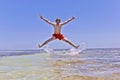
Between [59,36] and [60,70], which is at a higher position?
[59,36]

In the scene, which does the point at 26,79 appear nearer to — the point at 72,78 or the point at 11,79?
the point at 11,79

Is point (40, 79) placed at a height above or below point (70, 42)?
below

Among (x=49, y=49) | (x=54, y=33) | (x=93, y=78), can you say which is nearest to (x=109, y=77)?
(x=93, y=78)

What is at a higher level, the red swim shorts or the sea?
the red swim shorts

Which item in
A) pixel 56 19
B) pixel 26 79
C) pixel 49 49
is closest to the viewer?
pixel 26 79

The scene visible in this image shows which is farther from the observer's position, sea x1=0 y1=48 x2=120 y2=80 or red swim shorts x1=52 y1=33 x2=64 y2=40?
red swim shorts x1=52 y1=33 x2=64 y2=40

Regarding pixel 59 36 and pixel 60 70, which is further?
pixel 60 70

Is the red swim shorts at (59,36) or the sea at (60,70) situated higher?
the red swim shorts at (59,36)

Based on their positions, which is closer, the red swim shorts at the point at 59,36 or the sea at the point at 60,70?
the sea at the point at 60,70

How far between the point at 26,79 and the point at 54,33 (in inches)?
140

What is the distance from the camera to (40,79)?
32.3 ft


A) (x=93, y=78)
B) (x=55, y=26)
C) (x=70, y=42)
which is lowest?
(x=93, y=78)

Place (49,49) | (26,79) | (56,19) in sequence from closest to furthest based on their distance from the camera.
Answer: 1. (26,79)
2. (56,19)
3. (49,49)

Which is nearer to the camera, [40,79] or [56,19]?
[40,79]
